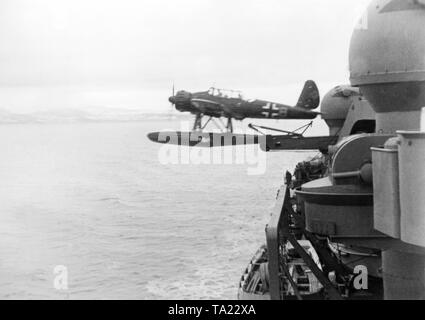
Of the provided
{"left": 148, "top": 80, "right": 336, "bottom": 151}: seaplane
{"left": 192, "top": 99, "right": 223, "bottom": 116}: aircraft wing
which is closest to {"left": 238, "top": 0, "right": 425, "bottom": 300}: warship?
{"left": 148, "top": 80, "right": 336, "bottom": 151}: seaplane

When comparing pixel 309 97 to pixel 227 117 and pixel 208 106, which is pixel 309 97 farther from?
pixel 208 106

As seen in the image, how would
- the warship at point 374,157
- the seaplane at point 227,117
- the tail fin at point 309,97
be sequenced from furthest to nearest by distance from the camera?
the tail fin at point 309,97 → the seaplane at point 227,117 → the warship at point 374,157

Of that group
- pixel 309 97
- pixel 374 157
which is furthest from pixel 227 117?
pixel 374 157

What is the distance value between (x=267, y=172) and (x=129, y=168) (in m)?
16.5

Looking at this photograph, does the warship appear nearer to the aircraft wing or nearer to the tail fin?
the aircraft wing

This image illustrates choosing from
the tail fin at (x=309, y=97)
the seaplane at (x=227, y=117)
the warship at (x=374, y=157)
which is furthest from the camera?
the tail fin at (x=309, y=97)

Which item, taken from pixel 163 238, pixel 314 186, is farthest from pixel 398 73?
pixel 163 238

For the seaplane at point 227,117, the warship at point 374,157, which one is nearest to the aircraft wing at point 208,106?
the seaplane at point 227,117

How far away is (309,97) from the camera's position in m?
23.7

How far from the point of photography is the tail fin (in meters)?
23.4

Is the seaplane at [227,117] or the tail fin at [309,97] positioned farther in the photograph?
the tail fin at [309,97]

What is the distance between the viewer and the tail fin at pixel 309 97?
23.4 m

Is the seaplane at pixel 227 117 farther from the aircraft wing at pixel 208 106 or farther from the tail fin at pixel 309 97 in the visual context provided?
the tail fin at pixel 309 97

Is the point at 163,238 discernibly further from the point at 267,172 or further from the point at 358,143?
the point at 267,172
